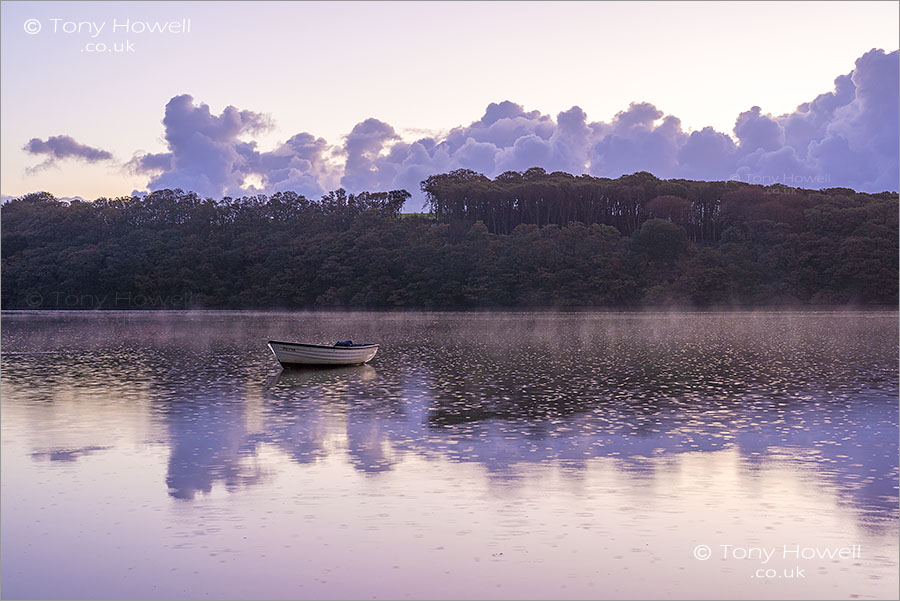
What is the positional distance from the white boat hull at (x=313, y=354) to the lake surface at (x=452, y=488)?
254 inches

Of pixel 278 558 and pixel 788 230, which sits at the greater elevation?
pixel 788 230

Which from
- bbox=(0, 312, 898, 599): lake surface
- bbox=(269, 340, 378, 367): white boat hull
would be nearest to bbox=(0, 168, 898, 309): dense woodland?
bbox=(269, 340, 378, 367): white boat hull

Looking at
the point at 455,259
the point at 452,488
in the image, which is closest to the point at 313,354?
the point at 452,488

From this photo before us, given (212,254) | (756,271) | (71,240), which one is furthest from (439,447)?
(71,240)

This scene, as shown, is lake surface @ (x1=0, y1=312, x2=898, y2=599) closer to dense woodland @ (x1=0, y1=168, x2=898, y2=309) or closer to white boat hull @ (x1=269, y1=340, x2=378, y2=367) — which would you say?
white boat hull @ (x1=269, y1=340, x2=378, y2=367)

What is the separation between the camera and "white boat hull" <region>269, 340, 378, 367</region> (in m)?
50.7

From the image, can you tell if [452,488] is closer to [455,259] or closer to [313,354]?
[313,354]

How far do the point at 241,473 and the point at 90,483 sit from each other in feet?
10.4

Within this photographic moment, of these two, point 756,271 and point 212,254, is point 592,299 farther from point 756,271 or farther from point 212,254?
point 212,254

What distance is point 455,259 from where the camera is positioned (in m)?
160

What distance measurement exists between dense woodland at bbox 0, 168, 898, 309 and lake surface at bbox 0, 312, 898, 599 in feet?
375

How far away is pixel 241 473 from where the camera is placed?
2131 centimetres

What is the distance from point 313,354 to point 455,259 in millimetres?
109716

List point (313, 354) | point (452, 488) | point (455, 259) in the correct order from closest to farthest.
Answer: point (452, 488)
point (313, 354)
point (455, 259)
